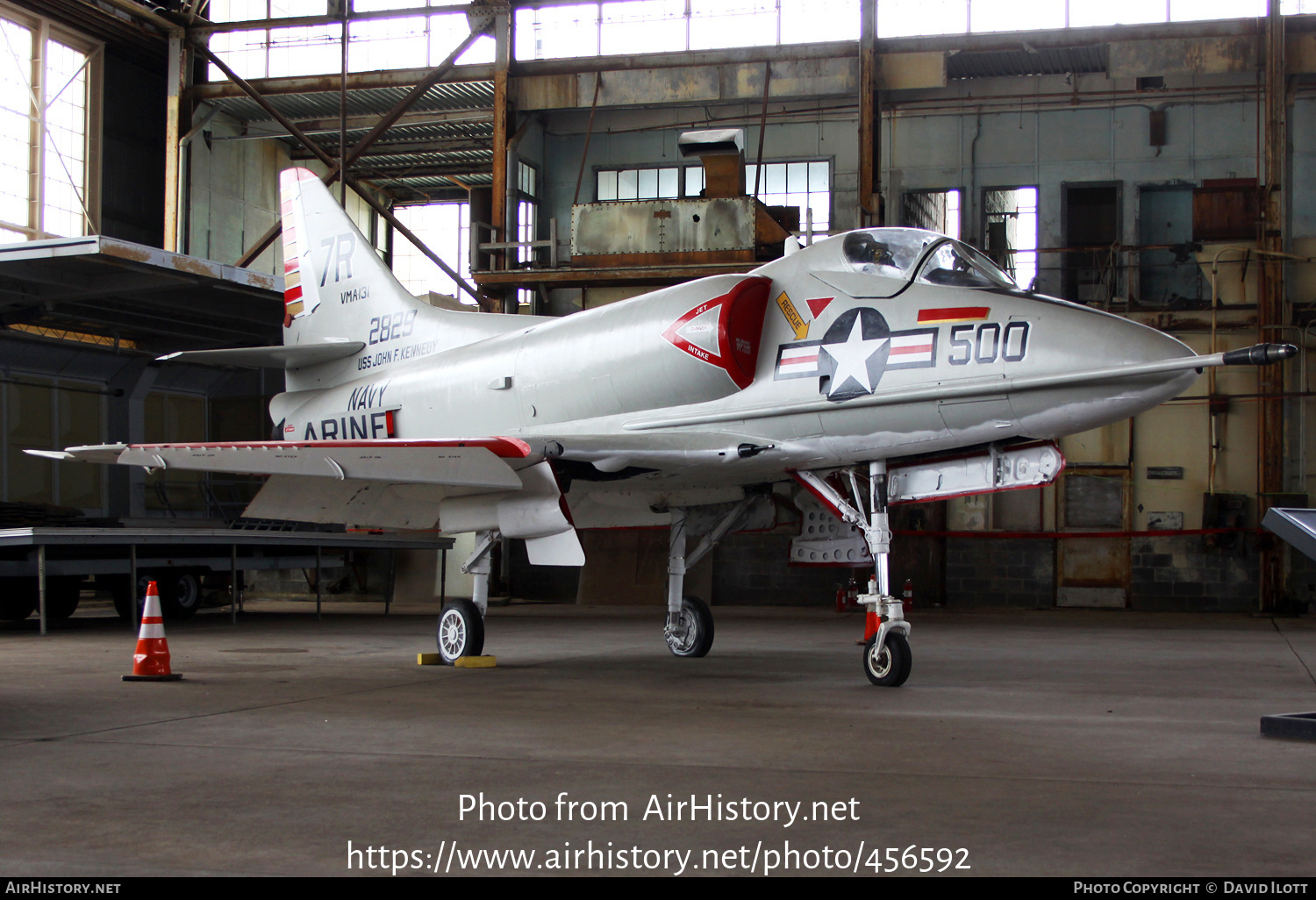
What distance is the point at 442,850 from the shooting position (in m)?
3.54

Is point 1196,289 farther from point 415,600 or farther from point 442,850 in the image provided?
point 442,850

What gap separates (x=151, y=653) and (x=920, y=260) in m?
6.61

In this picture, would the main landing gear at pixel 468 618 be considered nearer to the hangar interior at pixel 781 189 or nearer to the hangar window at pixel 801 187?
the hangar interior at pixel 781 189

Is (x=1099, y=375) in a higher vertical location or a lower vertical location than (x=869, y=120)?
lower

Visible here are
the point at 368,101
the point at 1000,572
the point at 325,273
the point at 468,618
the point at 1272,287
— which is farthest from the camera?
the point at 368,101

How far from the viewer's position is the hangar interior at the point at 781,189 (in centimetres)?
2055

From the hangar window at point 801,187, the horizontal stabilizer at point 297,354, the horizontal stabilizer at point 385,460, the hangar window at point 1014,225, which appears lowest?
the horizontal stabilizer at point 385,460

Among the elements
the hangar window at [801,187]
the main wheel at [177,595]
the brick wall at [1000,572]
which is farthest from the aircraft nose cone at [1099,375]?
the hangar window at [801,187]

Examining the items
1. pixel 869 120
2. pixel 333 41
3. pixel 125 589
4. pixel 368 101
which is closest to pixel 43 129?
pixel 333 41

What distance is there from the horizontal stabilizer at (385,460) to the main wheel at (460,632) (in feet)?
4.53

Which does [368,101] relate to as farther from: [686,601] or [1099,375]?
[1099,375]

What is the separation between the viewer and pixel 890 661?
800 cm

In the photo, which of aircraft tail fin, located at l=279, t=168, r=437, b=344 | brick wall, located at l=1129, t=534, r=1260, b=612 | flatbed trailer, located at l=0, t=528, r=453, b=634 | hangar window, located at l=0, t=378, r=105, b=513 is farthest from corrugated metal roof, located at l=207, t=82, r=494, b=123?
brick wall, located at l=1129, t=534, r=1260, b=612

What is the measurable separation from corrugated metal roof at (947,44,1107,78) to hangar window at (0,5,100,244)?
19.4 m
